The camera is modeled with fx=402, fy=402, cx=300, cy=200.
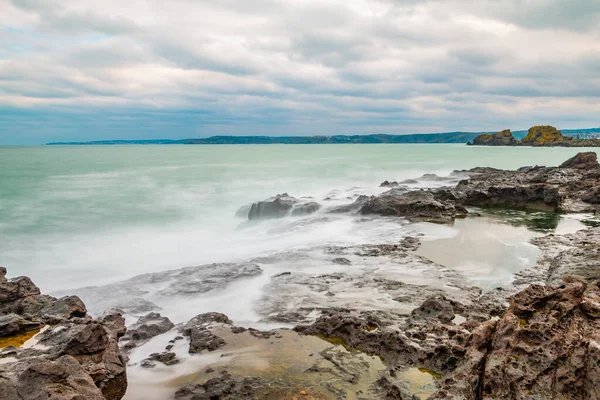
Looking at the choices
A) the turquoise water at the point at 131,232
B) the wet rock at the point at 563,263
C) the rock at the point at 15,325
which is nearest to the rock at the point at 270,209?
the turquoise water at the point at 131,232

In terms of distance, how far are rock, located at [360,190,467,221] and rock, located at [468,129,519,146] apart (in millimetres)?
141967

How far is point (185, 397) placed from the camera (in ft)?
16.5

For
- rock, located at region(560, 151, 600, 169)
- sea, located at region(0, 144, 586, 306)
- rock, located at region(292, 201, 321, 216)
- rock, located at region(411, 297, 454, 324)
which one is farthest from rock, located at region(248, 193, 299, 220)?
rock, located at region(560, 151, 600, 169)

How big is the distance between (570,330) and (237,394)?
3910 millimetres

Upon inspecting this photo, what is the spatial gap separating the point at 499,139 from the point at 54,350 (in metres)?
164

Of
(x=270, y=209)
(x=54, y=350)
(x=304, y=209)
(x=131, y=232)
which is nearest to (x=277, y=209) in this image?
(x=270, y=209)

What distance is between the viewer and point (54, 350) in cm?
468

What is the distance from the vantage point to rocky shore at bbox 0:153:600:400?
4.04 m

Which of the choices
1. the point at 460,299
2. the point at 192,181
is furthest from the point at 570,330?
the point at 192,181

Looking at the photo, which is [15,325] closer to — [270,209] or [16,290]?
[16,290]

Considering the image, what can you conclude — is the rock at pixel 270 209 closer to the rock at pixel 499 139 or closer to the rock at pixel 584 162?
the rock at pixel 584 162

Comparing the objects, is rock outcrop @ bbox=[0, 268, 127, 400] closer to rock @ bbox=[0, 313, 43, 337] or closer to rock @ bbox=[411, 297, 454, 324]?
rock @ bbox=[0, 313, 43, 337]

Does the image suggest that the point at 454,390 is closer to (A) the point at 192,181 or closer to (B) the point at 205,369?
(B) the point at 205,369

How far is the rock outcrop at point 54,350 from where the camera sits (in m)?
3.65
